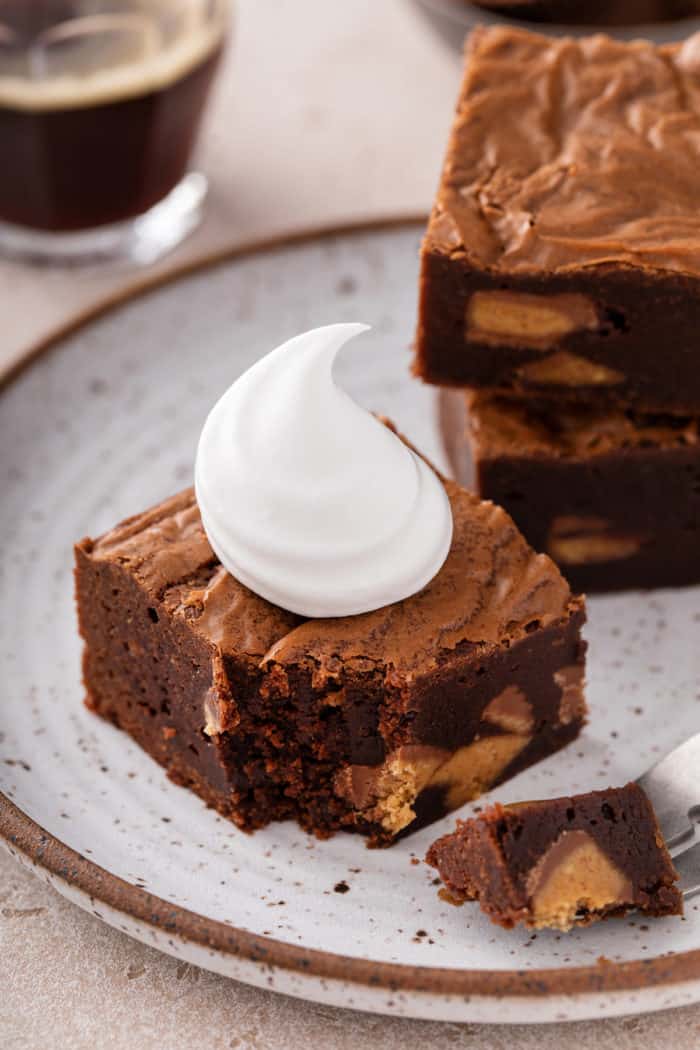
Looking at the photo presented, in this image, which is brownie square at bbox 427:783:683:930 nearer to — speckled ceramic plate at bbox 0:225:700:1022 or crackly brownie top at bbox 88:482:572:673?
speckled ceramic plate at bbox 0:225:700:1022

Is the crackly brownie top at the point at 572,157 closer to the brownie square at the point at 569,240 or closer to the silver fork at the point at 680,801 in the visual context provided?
the brownie square at the point at 569,240

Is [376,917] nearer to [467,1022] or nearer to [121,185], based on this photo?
[467,1022]

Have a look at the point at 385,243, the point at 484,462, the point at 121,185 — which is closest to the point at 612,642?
the point at 484,462

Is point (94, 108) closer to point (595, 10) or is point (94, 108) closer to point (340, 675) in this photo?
point (595, 10)

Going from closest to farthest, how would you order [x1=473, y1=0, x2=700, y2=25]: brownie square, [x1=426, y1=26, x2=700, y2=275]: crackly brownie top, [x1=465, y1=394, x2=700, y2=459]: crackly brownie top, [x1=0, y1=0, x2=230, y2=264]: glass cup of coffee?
[x1=426, y1=26, x2=700, y2=275]: crackly brownie top < [x1=465, y1=394, x2=700, y2=459]: crackly brownie top < [x1=0, y1=0, x2=230, y2=264]: glass cup of coffee < [x1=473, y1=0, x2=700, y2=25]: brownie square

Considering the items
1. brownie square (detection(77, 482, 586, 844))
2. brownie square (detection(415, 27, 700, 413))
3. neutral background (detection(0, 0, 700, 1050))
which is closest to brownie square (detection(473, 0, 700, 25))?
neutral background (detection(0, 0, 700, 1050))

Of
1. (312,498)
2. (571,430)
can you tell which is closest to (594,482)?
(571,430)

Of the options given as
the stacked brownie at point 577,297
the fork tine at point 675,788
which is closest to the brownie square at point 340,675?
the fork tine at point 675,788
